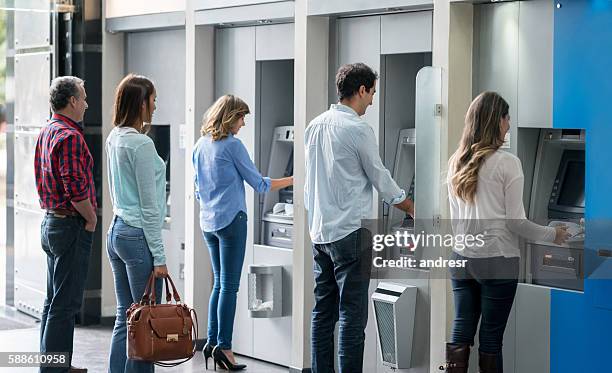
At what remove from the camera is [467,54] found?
5723 millimetres

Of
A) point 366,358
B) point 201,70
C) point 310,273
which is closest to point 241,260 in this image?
point 310,273

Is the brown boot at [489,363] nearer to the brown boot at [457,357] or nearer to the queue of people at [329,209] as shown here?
the queue of people at [329,209]

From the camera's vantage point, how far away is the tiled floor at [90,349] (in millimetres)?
6887

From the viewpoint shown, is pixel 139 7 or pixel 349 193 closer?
pixel 349 193

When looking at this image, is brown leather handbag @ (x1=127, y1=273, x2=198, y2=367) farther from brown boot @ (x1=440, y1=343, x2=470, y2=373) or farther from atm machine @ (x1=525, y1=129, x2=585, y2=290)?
atm machine @ (x1=525, y1=129, x2=585, y2=290)

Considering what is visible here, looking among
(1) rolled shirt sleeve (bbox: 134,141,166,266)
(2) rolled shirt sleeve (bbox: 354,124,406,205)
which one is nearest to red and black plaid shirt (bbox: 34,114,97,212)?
(1) rolled shirt sleeve (bbox: 134,141,166,266)

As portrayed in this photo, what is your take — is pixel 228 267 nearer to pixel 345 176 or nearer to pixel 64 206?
pixel 64 206

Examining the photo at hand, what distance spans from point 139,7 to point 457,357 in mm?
3814

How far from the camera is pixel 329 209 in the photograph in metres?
5.50

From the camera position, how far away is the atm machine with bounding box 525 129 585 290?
5.30 m

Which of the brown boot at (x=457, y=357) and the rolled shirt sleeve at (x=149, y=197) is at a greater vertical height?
the rolled shirt sleeve at (x=149, y=197)

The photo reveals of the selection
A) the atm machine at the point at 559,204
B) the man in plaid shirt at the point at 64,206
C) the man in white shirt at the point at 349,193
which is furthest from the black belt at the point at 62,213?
the atm machine at the point at 559,204

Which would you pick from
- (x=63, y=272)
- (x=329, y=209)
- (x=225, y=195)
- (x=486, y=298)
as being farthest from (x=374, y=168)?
(x=63, y=272)

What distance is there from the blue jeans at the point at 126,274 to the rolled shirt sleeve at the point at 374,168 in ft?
3.64
